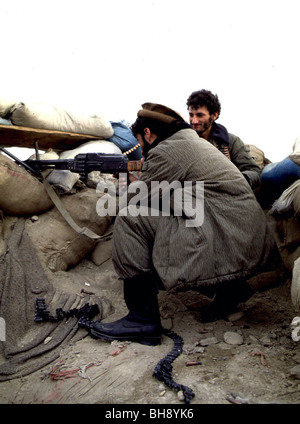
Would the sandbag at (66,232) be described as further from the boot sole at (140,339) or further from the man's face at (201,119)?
the man's face at (201,119)

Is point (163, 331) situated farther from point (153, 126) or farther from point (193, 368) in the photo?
point (153, 126)

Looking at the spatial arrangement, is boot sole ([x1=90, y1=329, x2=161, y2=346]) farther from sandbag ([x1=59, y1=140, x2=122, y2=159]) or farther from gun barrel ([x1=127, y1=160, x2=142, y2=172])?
sandbag ([x1=59, y1=140, x2=122, y2=159])

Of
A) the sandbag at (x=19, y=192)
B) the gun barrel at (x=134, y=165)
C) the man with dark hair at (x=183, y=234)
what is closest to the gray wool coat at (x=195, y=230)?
the man with dark hair at (x=183, y=234)

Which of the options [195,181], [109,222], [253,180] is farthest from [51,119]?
[253,180]

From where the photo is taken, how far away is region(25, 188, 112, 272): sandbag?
296 cm

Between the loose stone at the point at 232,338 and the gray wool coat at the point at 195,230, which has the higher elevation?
the gray wool coat at the point at 195,230

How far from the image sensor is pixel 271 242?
229 cm

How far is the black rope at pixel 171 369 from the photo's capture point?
161 cm

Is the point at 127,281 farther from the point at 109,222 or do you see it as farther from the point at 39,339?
the point at 109,222

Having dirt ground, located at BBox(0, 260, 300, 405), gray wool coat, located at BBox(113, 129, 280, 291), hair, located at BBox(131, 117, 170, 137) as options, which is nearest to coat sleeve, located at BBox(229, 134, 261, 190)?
gray wool coat, located at BBox(113, 129, 280, 291)

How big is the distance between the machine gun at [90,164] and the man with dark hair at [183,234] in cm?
57

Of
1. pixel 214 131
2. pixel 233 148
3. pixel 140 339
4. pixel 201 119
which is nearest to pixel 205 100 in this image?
pixel 201 119

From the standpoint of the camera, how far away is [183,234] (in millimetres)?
2105

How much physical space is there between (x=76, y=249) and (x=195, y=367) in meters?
1.57
